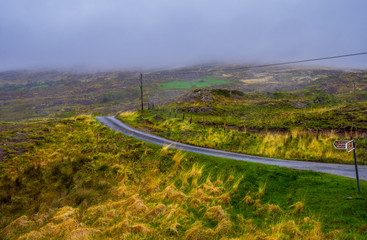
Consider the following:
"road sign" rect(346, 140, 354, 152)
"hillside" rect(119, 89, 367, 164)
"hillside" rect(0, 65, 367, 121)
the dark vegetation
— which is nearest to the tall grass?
"hillside" rect(119, 89, 367, 164)

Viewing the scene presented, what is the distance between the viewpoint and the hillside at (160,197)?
744 cm

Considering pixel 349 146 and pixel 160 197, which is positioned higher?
pixel 349 146

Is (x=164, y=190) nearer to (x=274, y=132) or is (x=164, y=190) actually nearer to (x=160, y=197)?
(x=160, y=197)

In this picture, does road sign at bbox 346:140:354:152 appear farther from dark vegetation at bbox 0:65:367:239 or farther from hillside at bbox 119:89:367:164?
hillside at bbox 119:89:367:164

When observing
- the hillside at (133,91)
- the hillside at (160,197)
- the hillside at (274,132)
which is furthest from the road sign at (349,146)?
the hillside at (133,91)

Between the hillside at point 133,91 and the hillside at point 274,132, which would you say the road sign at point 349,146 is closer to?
the hillside at point 274,132

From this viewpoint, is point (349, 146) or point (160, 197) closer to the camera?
point (349, 146)

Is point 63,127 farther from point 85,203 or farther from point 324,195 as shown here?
point 324,195

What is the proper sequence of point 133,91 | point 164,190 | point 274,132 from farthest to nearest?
point 133,91 < point 274,132 < point 164,190

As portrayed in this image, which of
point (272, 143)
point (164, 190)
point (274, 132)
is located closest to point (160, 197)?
point (164, 190)

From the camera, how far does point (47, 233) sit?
25.3 feet

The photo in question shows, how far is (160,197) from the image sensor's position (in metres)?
10.5

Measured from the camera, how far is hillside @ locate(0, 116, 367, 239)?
744 centimetres

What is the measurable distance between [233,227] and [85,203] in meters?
7.49
